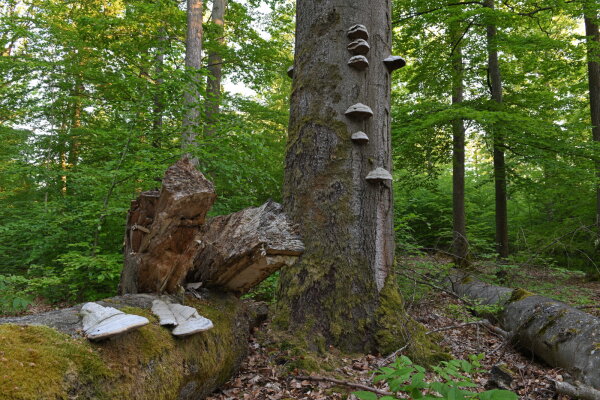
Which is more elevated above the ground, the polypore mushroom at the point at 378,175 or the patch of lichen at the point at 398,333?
the polypore mushroom at the point at 378,175

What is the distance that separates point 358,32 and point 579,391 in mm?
3751

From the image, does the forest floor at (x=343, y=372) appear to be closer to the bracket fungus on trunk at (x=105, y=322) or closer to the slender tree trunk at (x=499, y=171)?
the bracket fungus on trunk at (x=105, y=322)

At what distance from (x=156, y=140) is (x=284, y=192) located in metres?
4.40

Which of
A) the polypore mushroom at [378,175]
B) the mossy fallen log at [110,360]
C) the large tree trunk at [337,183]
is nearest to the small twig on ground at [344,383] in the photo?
the large tree trunk at [337,183]

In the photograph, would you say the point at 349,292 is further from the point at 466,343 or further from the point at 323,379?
the point at 466,343

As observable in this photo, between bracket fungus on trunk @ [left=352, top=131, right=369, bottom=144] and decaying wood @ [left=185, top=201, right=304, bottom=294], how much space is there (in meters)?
1.04

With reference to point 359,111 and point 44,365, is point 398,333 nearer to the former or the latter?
point 359,111

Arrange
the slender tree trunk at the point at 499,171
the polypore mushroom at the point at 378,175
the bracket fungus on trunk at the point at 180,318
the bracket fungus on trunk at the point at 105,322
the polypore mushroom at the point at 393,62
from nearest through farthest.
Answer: the bracket fungus on trunk at the point at 105,322 → the bracket fungus on trunk at the point at 180,318 → the polypore mushroom at the point at 378,175 → the polypore mushroom at the point at 393,62 → the slender tree trunk at the point at 499,171

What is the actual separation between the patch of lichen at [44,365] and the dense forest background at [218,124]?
3.32 m

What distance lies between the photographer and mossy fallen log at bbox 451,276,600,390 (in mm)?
3312

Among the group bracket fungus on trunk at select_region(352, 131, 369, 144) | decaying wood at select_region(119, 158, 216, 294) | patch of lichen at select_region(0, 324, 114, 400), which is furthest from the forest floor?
bracket fungus on trunk at select_region(352, 131, 369, 144)

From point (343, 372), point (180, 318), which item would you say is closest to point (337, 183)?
point (343, 372)

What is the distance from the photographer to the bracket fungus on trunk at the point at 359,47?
3.55 meters

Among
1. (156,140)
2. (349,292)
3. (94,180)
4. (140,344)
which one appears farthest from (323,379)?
(156,140)
